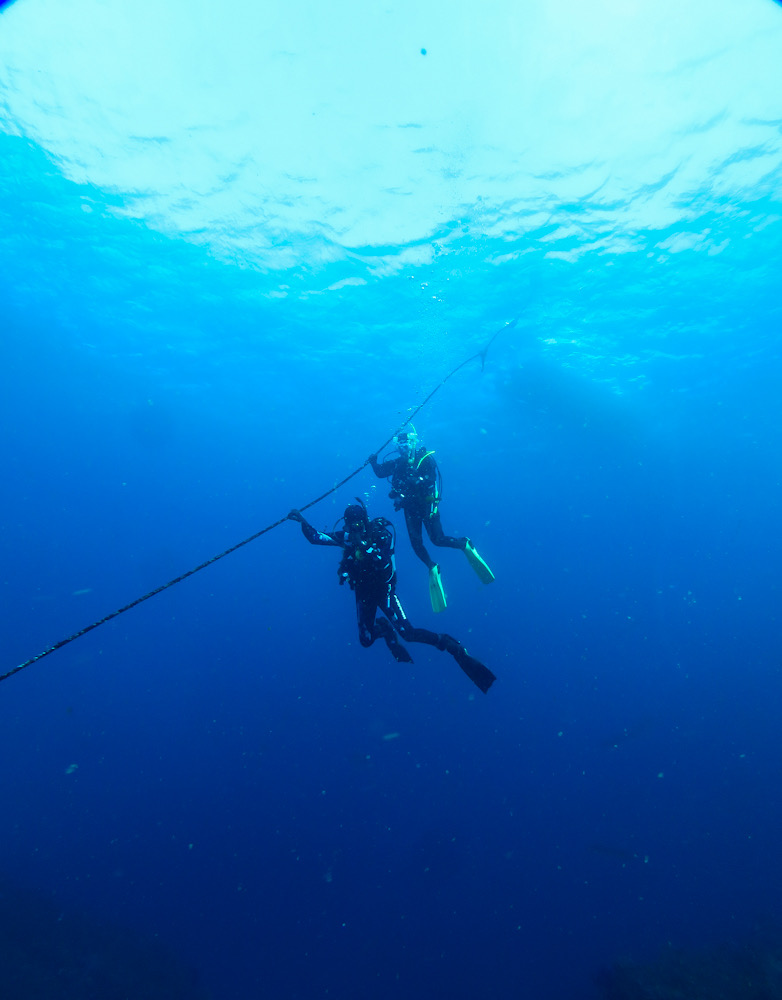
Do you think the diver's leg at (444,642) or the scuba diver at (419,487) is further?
the scuba diver at (419,487)

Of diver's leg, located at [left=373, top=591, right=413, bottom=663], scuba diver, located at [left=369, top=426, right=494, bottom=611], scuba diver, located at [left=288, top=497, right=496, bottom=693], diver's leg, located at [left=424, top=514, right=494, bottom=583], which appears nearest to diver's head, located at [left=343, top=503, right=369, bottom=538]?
scuba diver, located at [left=288, top=497, right=496, bottom=693]

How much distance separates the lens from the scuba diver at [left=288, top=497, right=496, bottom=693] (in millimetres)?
7273

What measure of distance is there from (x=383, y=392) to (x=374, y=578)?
20.1m

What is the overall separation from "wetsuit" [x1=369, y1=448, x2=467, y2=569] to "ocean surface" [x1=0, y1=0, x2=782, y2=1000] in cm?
882

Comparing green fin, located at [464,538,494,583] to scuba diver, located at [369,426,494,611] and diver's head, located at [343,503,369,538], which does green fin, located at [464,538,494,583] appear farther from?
diver's head, located at [343,503,369,538]

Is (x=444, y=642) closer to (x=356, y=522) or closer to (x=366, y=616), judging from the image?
(x=366, y=616)

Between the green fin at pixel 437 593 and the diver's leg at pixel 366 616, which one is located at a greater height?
the diver's leg at pixel 366 616

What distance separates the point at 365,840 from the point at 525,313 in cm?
2692

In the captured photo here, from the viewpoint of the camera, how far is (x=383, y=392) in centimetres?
2627

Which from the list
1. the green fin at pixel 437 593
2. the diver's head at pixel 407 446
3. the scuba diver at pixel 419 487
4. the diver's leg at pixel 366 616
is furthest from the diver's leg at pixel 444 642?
the diver's head at pixel 407 446

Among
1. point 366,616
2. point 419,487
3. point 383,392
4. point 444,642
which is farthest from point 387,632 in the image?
point 383,392

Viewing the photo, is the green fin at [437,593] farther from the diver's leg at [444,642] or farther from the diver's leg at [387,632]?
the diver's leg at [387,632]

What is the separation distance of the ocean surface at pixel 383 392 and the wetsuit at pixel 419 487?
882 cm

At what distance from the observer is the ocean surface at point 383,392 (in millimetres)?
11219
